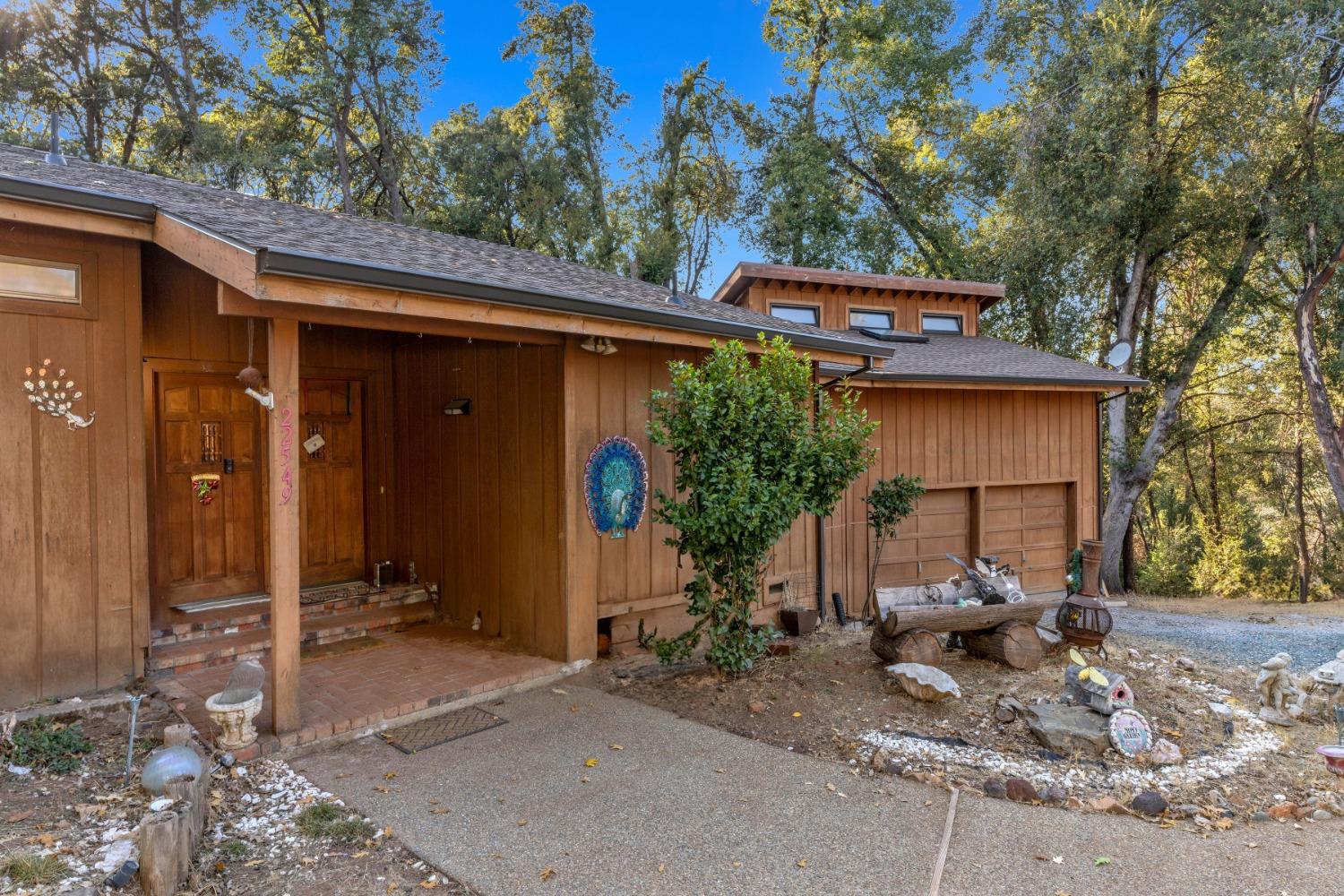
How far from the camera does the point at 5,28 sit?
525 inches

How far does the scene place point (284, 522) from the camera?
383 centimetres

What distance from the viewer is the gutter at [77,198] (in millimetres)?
3541

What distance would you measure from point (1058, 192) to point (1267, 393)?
28.0 feet

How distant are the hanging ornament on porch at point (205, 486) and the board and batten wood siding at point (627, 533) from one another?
112 inches

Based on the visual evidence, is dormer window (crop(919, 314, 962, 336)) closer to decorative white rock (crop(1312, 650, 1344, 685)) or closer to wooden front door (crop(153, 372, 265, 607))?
decorative white rock (crop(1312, 650, 1344, 685))

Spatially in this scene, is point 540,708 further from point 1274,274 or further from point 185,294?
point 1274,274

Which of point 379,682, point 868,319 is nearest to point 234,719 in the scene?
point 379,682

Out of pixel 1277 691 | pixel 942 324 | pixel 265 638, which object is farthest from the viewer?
pixel 942 324

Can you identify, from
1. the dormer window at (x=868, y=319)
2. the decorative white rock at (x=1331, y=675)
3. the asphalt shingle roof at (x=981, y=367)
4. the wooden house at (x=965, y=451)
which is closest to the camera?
the decorative white rock at (x=1331, y=675)

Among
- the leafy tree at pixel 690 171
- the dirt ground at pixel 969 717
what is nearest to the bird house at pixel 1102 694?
the dirt ground at pixel 969 717

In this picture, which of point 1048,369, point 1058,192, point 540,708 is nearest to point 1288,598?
point 1058,192

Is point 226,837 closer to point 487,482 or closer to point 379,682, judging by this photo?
point 379,682

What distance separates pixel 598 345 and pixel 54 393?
10.2 ft

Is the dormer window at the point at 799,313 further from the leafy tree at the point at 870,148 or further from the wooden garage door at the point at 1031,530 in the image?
the leafy tree at the point at 870,148
